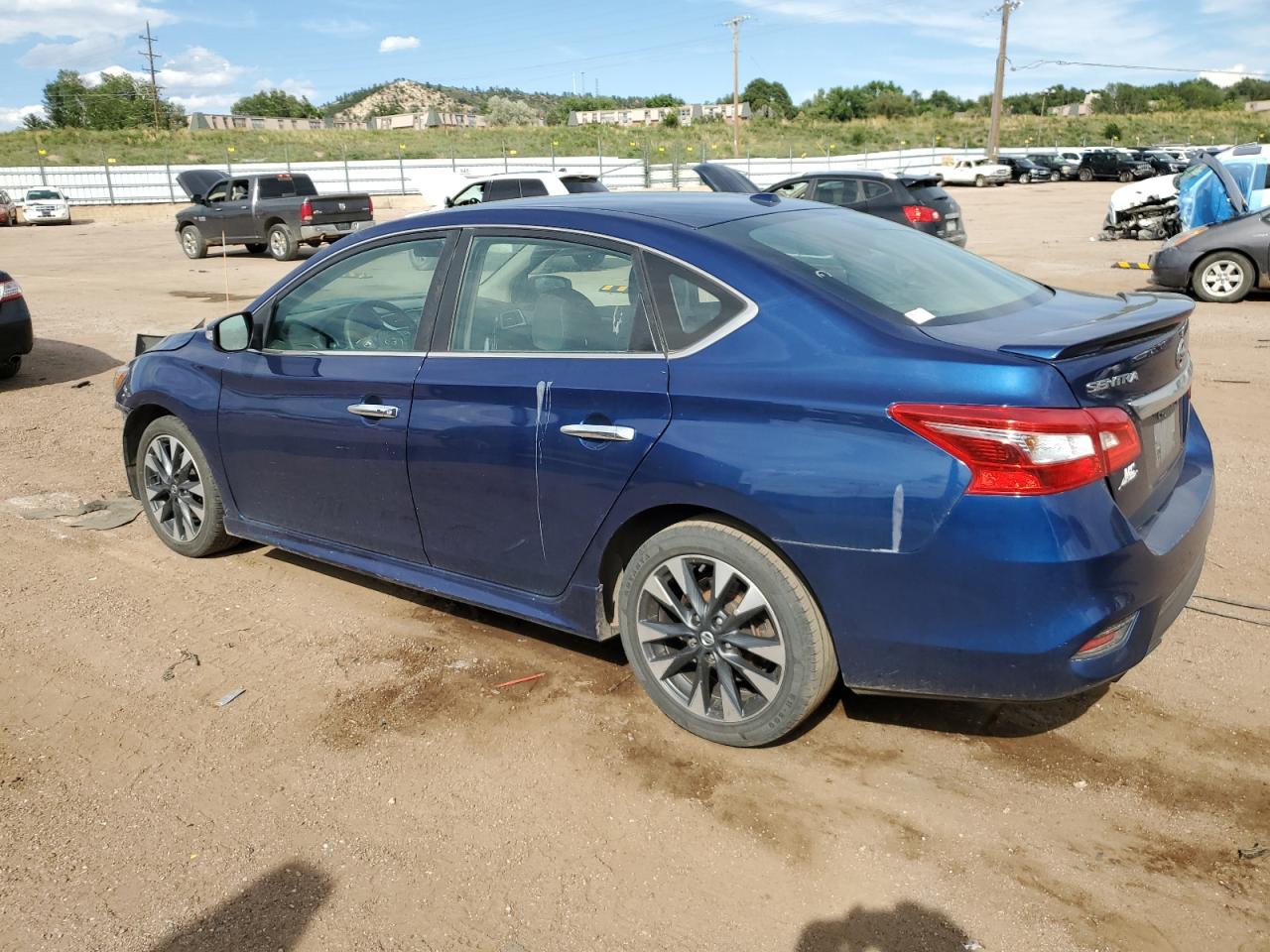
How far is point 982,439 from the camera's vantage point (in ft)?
8.97

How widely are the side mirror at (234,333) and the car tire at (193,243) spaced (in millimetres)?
19850

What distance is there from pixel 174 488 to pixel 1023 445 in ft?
13.5

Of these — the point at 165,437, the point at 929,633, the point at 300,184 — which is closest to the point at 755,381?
the point at 929,633

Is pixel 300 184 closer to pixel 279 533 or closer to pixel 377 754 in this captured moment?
pixel 279 533

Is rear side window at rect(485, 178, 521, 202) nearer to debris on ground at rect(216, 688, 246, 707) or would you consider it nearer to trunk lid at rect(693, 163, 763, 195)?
trunk lid at rect(693, 163, 763, 195)

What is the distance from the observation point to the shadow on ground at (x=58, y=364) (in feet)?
32.3

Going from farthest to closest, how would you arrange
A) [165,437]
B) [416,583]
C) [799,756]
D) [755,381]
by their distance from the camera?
[165,437], [416,583], [799,756], [755,381]

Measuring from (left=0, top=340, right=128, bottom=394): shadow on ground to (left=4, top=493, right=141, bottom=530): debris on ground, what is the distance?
154 inches

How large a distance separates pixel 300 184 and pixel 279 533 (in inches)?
748

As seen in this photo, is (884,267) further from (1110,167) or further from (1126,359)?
(1110,167)

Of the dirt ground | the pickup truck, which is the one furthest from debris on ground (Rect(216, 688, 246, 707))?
the pickup truck

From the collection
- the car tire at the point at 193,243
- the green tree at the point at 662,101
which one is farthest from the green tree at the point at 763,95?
the car tire at the point at 193,243

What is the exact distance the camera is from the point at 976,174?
45812mm

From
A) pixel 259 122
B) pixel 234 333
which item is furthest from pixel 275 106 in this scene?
pixel 234 333
